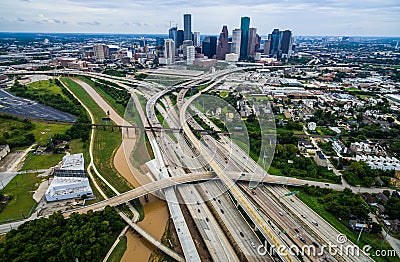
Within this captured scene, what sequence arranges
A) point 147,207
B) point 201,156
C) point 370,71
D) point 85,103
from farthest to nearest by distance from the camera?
point 370,71 < point 85,103 < point 201,156 < point 147,207

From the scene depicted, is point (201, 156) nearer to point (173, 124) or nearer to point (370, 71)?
point (173, 124)

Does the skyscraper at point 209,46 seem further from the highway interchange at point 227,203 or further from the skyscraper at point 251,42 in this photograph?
the highway interchange at point 227,203

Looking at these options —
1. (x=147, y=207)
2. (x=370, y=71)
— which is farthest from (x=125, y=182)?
(x=370, y=71)

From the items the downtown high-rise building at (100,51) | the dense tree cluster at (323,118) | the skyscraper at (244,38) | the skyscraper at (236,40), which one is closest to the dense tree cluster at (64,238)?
the dense tree cluster at (323,118)

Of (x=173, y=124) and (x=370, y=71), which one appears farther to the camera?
(x=370, y=71)

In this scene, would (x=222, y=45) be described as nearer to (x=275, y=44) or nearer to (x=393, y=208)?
(x=275, y=44)
